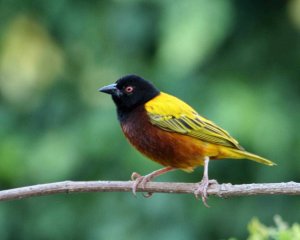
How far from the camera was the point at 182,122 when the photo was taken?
502 centimetres

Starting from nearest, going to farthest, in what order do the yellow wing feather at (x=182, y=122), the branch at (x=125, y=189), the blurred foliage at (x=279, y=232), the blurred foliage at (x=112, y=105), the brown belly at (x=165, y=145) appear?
1. the blurred foliage at (x=279, y=232)
2. the branch at (x=125, y=189)
3. the brown belly at (x=165, y=145)
4. the yellow wing feather at (x=182, y=122)
5. the blurred foliage at (x=112, y=105)

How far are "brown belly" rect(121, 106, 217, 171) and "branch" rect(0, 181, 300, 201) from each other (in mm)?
440

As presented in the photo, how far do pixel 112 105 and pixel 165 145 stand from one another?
9.52 feet

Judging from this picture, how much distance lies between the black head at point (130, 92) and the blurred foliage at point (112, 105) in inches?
66.9

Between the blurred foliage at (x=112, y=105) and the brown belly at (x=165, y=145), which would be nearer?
the brown belly at (x=165, y=145)

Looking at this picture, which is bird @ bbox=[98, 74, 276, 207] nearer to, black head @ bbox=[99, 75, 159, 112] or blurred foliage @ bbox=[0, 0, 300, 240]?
black head @ bbox=[99, 75, 159, 112]

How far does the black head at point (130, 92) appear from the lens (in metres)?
5.10

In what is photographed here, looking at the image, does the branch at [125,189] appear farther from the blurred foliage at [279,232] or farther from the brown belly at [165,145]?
the brown belly at [165,145]

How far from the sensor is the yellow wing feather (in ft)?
16.1

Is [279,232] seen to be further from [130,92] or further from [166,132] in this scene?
[130,92]

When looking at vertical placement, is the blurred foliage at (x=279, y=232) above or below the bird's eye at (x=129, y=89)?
below

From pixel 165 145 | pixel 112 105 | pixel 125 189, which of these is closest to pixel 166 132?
pixel 165 145

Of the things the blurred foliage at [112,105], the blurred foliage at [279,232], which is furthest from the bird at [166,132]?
the blurred foliage at [112,105]

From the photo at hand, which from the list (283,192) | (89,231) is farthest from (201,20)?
(283,192)
